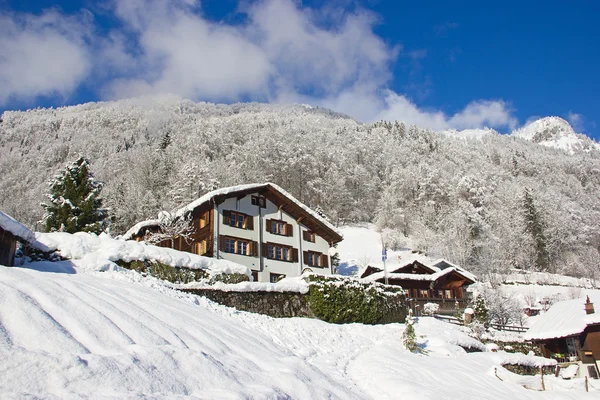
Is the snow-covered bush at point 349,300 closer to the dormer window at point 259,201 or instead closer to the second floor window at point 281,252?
the second floor window at point 281,252

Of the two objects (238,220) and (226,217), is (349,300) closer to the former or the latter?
(226,217)

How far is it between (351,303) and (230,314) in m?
8.20

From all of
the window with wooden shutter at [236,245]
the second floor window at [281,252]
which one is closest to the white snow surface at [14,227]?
the window with wooden shutter at [236,245]

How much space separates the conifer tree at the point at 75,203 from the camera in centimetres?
3717

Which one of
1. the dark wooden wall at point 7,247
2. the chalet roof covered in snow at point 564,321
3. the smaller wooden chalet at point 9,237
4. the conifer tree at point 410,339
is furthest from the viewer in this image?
the chalet roof covered in snow at point 564,321

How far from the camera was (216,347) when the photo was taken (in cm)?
1019

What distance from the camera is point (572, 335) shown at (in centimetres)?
2920

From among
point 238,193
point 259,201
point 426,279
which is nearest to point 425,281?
point 426,279

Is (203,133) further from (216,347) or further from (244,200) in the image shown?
(216,347)

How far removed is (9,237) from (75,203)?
23959 mm

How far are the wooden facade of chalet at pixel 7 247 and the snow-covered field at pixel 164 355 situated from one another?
91cm

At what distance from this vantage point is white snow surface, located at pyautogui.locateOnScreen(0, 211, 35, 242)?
1555 cm

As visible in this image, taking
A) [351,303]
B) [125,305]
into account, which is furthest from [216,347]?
[351,303]

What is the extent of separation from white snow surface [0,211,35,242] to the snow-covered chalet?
1632 cm
